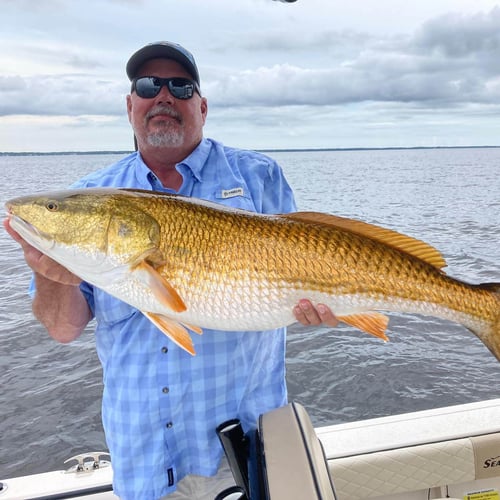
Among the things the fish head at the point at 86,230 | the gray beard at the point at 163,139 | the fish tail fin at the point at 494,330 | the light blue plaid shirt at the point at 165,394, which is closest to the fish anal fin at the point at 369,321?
the fish tail fin at the point at 494,330

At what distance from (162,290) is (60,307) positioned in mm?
731

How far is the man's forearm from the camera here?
2.62 meters

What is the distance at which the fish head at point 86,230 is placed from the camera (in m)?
2.34

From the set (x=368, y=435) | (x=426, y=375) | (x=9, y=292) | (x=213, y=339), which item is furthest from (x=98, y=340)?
(x=9, y=292)

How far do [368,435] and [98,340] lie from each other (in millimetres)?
2027

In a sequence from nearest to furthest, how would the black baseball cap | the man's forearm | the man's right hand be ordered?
1. the man's right hand
2. the man's forearm
3. the black baseball cap

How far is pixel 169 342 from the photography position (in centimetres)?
263

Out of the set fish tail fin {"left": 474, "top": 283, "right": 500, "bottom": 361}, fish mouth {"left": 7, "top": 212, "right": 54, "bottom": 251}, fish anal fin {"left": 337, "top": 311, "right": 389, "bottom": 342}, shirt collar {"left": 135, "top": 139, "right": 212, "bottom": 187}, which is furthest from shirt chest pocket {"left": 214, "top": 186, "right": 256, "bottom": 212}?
fish tail fin {"left": 474, "top": 283, "right": 500, "bottom": 361}

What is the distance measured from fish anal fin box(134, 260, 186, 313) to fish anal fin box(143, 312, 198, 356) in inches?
3.7

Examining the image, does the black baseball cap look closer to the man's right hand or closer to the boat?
the man's right hand

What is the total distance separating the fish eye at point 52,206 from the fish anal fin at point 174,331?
646 millimetres

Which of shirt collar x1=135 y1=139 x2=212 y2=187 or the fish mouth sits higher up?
shirt collar x1=135 y1=139 x2=212 y2=187

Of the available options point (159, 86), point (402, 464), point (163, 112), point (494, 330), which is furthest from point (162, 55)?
point (402, 464)

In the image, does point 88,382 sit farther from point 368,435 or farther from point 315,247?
point 315,247
